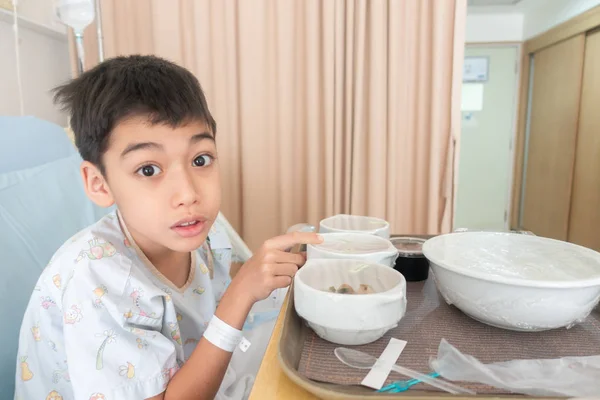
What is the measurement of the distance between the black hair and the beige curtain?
1.20 m

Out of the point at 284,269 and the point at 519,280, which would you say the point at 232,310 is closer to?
the point at 284,269

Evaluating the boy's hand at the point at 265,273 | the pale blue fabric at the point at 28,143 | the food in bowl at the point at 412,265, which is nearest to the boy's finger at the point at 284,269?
the boy's hand at the point at 265,273

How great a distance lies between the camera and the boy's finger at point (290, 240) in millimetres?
749

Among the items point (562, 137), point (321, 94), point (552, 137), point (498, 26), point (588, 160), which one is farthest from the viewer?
point (498, 26)

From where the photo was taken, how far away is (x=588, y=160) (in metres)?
3.22

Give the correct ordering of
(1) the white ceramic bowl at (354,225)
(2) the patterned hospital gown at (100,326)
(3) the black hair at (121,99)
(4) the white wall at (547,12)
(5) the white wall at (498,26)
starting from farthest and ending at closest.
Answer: (5) the white wall at (498,26) < (4) the white wall at (547,12) < (1) the white ceramic bowl at (354,225) < (3) the black hair at (121,99) < (2) the patterned hospital gown at (100,326)

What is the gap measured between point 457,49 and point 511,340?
156cm

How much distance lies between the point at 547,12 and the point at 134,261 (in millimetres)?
4156

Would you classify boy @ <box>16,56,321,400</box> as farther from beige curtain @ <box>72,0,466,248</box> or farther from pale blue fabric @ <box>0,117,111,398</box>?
beige curtain @ <box>72,0,466,248</box>

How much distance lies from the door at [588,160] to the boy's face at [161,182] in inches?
127

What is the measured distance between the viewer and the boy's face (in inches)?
28.1

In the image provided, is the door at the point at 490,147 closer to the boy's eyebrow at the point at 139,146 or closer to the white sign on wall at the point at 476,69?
the white sign on wall at the point at 476,69

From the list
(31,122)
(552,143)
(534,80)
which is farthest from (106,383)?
(534,80)

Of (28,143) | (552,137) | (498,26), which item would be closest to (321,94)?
(28,143)
